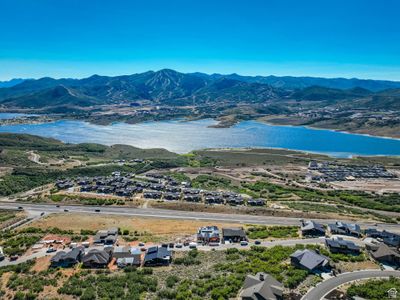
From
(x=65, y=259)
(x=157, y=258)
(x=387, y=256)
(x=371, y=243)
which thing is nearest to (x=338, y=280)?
(x=387, y=256)

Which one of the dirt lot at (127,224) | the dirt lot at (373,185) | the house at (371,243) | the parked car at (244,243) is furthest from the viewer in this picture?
the dirt lot at (373,185)

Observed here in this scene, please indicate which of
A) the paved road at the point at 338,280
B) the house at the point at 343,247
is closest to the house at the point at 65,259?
the paved road at the point at 338,280

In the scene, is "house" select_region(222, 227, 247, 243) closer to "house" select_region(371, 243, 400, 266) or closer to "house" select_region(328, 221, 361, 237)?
"house" select_region(328, 221, 361, 237)

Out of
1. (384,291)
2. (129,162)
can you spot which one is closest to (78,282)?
(384,291)

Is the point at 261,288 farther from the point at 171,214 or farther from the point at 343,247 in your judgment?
the point at 171,214

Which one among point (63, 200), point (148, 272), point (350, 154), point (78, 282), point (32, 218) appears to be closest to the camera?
point (78, 282)

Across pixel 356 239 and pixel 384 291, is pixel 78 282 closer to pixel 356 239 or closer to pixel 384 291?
pixel 384 291

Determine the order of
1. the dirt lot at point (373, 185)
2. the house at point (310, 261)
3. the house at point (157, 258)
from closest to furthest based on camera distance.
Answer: the house at point (310, 261) < the house at point (157, 258) < the dirt lot at point (373, 185)

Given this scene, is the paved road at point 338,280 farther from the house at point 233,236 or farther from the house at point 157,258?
the house at point 157,258
